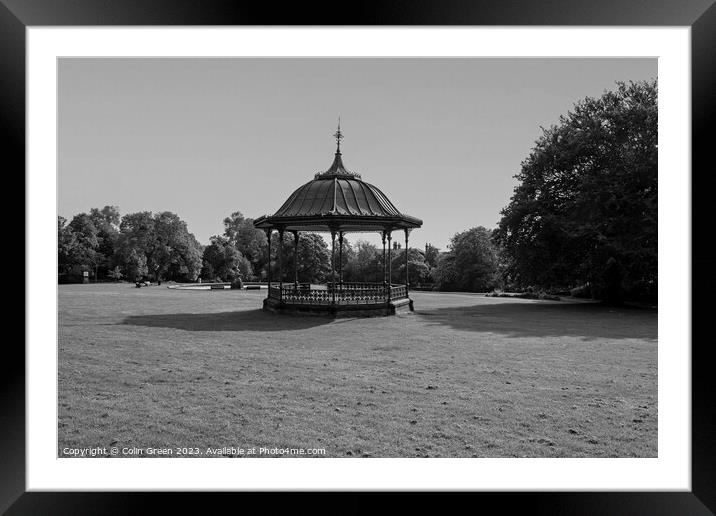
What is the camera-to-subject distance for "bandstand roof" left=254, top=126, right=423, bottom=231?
56.3 ft

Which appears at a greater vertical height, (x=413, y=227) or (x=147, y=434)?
(x=413, y=227)

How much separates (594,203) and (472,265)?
20696 mm

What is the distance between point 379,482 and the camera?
168 inches

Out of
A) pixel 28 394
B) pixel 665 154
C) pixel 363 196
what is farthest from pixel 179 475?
pixel 363 196

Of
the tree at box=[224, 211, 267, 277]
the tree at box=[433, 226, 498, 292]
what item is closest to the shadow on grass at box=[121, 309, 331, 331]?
the tree at box=[433, 226, 498, 292]

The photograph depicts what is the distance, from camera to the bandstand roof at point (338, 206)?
56.3ft

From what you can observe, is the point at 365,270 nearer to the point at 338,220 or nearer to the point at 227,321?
the point at 338,220

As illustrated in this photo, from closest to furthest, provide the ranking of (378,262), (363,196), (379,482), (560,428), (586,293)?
(379,482), (560,428), (363,196), (586,293), (378,262)

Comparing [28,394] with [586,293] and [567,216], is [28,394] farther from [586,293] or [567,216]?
[586,293]

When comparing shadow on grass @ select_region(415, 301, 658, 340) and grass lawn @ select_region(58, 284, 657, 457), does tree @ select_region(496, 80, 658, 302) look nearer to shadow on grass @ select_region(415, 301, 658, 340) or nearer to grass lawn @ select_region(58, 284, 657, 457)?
shadow on grass @ select_region(415, 301, 658, 340)

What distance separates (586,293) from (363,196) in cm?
1902

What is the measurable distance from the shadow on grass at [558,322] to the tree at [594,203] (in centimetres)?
248
